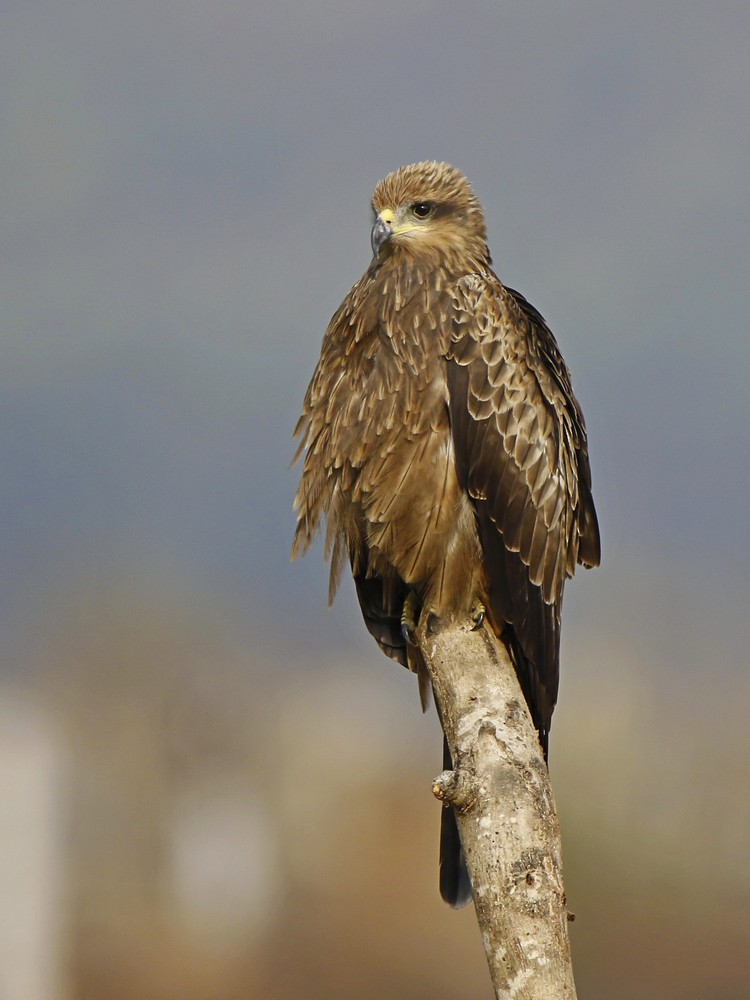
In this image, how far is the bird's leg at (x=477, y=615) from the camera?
451cm

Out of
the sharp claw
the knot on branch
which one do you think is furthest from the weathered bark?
the sharp claw

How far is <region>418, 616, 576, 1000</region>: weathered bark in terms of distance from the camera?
3400mm

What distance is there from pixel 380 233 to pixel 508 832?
2604 mm

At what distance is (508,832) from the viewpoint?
355cm

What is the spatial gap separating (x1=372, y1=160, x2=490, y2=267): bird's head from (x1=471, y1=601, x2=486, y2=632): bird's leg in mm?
1462

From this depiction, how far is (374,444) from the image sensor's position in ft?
15.0

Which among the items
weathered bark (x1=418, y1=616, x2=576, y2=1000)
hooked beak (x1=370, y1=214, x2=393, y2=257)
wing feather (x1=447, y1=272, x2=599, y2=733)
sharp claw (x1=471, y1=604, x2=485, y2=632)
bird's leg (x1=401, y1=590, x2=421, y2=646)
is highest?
hooked beak (x1=370, y1=214, x2=393, y2=257)

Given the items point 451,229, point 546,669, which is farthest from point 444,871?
point 451,229

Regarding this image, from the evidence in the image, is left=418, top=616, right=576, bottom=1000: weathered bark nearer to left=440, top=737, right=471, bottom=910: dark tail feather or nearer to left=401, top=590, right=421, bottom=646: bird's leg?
left=401, top=590, right=421, bottom=646: bird's leg

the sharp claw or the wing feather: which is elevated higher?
the wing feather

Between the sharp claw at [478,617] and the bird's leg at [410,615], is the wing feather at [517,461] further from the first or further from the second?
the bird's leg at [410,615]

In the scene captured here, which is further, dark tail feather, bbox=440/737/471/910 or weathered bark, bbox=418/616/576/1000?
dark tail feather, bbox=440/737/471/910

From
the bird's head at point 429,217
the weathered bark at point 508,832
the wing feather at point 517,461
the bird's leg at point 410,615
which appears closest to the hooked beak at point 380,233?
the bird's head at point 429,217

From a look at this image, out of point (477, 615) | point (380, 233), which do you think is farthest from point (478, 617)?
point (380, 233)
